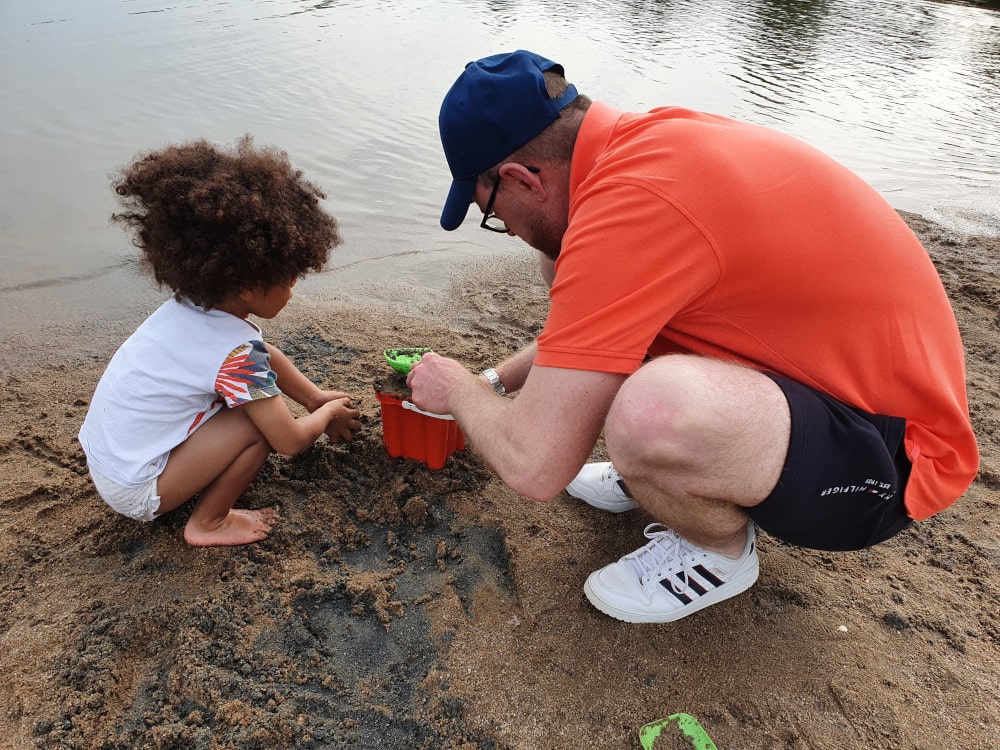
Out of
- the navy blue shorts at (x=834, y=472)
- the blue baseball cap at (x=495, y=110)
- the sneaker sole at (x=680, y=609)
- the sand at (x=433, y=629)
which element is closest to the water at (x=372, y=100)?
the sand at (x=433, y=629)

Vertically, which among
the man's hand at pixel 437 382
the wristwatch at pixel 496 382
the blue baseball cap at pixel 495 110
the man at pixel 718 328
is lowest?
the wristwatch at pixel 496 382

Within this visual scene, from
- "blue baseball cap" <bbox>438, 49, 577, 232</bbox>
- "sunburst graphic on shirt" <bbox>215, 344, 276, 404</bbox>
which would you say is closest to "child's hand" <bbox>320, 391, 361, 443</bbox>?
"sunburst graphic on shirt" <bbox>215, 344, 276, 404</bbox>

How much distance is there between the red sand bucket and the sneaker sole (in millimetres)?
709

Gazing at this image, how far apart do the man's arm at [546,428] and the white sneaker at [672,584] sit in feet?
1.35

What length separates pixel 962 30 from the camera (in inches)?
546

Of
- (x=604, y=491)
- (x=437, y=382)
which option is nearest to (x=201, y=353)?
(x=437, y=382)

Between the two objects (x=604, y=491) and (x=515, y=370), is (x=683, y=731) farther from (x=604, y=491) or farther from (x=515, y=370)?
(x=515, y=370)

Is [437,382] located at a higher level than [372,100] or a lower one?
higher

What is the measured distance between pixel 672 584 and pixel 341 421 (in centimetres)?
121

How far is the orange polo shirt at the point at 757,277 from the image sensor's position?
1.49 m

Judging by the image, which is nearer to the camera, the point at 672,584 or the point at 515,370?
the point at 672,584

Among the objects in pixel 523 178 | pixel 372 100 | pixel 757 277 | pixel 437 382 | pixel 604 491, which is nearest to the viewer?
pixel 757 277

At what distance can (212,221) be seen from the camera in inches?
76.1

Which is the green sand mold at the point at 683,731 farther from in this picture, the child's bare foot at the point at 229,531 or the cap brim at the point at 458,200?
the cap brim at the point at 458,200
